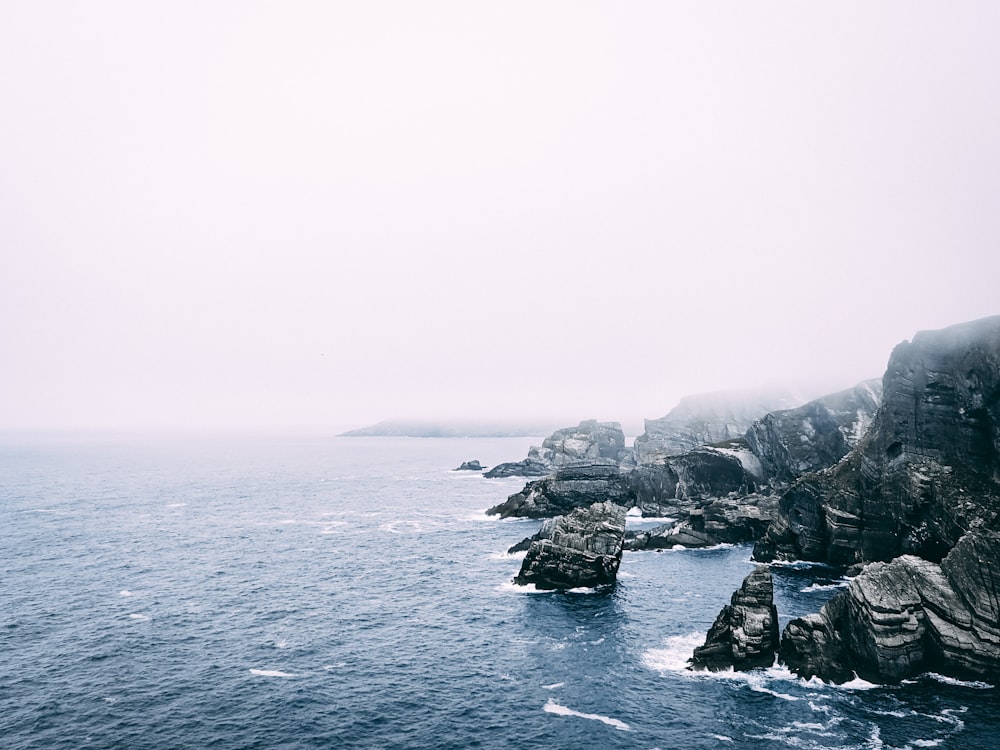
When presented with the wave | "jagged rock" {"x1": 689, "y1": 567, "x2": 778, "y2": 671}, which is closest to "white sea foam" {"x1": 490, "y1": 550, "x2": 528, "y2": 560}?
the wave

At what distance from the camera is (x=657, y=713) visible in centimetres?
4850

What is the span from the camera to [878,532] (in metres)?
81.1

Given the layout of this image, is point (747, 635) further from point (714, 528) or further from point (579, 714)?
point (714, 528)

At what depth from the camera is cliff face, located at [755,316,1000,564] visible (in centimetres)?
6400

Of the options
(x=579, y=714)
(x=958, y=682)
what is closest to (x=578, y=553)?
(x=579, y=714)

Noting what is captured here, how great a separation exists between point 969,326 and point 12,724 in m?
107

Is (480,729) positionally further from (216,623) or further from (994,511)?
(994,511)

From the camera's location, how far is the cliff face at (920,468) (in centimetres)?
6400

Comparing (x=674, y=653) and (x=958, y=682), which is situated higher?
(x=958, y=682)

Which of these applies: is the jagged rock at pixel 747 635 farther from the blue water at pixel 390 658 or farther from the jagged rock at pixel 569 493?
the jagged rock at pixel 569 493

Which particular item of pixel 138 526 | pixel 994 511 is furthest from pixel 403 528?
pixel 994 511

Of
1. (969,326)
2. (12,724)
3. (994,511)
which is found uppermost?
(969,326)

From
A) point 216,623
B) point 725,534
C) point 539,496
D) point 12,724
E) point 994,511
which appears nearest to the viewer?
point 12,724

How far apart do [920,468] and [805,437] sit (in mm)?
49349
